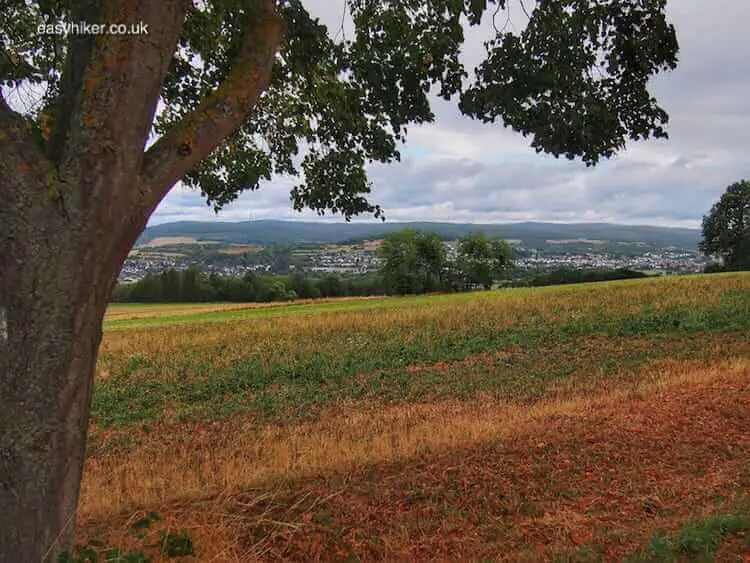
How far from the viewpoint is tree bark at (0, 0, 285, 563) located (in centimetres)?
231

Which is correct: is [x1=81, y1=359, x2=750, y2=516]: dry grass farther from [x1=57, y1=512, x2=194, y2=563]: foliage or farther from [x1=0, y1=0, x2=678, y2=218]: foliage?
[x1=0, y1=0, x2=678, y2=218]: foliage

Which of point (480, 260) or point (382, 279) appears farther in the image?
point (480, 260)

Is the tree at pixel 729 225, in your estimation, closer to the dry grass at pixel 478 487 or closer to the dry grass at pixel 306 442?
the dry grass at pixel 306 442

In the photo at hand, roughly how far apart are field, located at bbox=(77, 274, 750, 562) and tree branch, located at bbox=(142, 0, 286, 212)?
8.55 ft

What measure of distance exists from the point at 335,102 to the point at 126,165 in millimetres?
2757

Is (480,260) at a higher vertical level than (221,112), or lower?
lower

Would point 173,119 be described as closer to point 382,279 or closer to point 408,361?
point 408,361

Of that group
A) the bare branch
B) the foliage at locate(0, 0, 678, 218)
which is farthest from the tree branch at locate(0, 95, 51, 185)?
the foliage at locate(0, 0, 678, 218)

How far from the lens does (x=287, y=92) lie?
540 centimetres

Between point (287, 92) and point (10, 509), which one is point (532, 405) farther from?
point (10, 509)

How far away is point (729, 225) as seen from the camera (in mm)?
72125

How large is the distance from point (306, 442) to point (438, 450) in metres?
2.07

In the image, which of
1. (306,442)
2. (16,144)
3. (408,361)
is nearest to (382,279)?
(408,361)

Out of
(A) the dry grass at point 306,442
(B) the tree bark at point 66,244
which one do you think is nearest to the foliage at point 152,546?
(B) the tree bark at point 66,244
